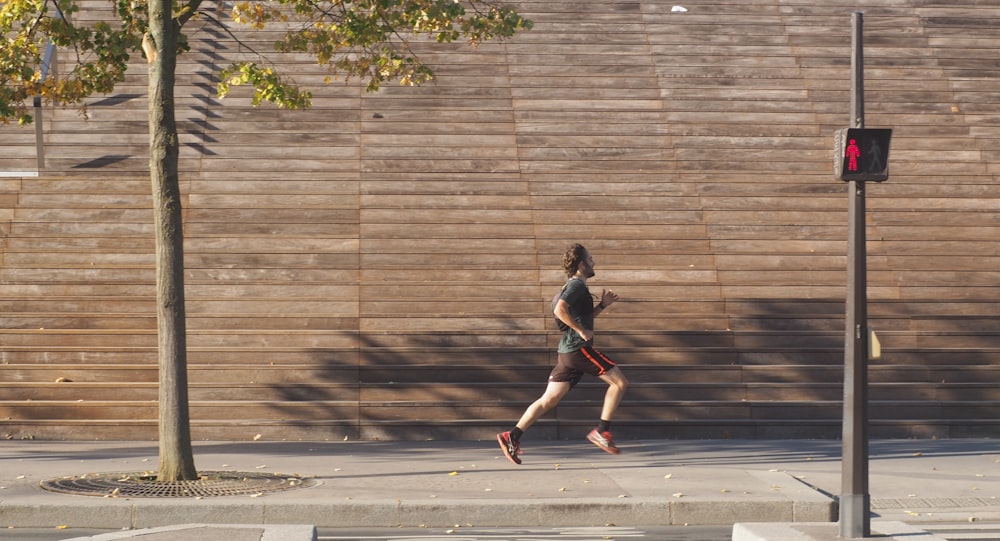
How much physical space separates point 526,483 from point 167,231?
3.33m

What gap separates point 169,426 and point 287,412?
3029mm

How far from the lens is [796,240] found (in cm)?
1720

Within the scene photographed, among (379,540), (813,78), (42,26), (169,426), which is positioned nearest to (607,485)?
(379,540)

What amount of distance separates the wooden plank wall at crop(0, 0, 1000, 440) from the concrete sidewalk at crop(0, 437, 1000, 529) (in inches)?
32.9

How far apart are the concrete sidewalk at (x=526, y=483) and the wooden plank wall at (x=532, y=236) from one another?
84 cm

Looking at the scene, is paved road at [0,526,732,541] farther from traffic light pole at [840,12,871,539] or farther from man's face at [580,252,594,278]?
man's face at [580,252,594,278]

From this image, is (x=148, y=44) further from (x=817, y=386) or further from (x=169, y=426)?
(x=817, y=386)

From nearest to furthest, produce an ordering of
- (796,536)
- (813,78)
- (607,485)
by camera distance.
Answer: (796,536) → (607,485) → (813,78)

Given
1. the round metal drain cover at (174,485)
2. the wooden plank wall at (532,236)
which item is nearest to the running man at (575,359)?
the wooden plank wall at (532,236)

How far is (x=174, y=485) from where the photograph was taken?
995 cm

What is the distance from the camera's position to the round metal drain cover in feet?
31.3

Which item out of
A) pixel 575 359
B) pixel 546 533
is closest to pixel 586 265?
pixel 575 359

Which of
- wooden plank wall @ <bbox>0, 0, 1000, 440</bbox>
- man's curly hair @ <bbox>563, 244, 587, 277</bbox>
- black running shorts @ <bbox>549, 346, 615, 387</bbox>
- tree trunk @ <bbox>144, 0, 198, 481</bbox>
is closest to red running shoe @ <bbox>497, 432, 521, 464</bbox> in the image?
black running shorts @ <bbox>549, 346, 615, 387</bbox>

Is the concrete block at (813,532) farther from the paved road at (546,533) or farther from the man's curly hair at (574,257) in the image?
the man's curly hair at (574,257)
